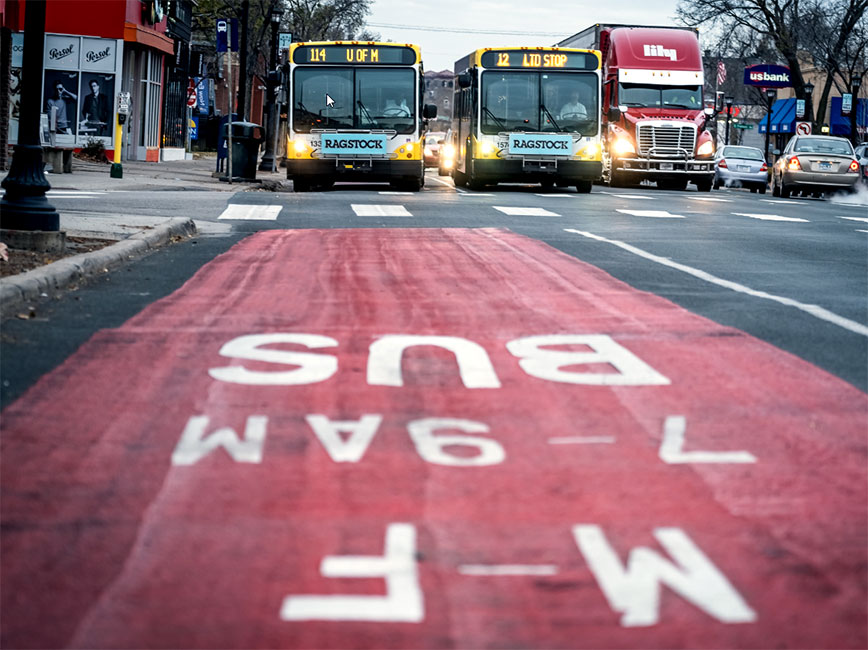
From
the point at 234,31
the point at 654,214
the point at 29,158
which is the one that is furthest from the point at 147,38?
the point at 29,158

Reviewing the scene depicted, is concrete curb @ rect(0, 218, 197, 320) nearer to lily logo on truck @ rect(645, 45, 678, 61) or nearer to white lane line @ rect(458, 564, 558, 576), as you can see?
white lane line @ rect(458, 564, 558, 576)

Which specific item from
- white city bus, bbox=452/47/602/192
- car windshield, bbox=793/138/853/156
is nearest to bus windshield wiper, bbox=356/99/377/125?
white city bus, bbox=452/47/602/192

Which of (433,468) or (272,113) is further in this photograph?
(272,113)

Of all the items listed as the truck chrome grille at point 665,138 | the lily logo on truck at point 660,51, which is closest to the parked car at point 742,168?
the truck chrome grille at point 665,138

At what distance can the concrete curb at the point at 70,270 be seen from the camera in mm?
8070

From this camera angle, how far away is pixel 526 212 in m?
19.7

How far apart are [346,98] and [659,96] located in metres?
10.9

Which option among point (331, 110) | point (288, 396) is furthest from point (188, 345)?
point (331, 110)

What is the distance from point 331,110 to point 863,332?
822 inches

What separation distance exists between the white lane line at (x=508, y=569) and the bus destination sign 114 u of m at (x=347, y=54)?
2489 centimetres

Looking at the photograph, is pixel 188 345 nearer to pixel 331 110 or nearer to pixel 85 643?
pixel 85 643

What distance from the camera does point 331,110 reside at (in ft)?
91.1

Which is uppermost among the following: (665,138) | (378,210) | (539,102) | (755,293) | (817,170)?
(539,102)

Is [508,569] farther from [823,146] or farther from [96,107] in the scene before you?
[96,107]
